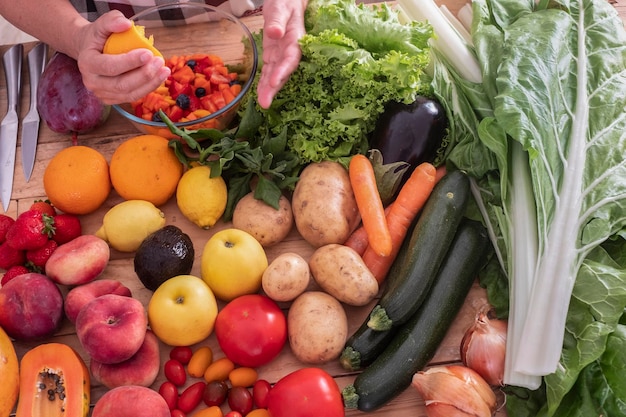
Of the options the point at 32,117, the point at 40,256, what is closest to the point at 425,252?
the point at 40,256

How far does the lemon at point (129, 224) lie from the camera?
51.1 inches

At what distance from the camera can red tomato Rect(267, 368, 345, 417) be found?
3.49 ft

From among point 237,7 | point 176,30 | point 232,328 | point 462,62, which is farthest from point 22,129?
point 462,62

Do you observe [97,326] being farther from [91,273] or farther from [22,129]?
[22,129]

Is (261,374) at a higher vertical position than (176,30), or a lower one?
lower

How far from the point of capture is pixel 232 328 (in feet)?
3.84

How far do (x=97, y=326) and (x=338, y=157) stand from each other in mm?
632

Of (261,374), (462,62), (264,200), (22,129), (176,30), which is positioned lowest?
(261,374)

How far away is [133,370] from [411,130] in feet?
2.53

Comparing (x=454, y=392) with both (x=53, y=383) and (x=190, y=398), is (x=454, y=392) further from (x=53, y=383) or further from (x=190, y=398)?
(x=53, y=383)

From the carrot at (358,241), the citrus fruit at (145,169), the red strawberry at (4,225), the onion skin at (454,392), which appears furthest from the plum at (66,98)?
the onion skin at (454,392)

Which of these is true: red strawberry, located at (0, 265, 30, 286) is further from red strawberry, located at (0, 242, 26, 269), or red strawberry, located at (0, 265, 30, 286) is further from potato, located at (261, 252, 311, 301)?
potato, located at (261, 252, 311, 301)

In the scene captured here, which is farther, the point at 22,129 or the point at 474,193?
the point at 22,129

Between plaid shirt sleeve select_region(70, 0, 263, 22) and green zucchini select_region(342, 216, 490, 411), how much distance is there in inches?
34.9
